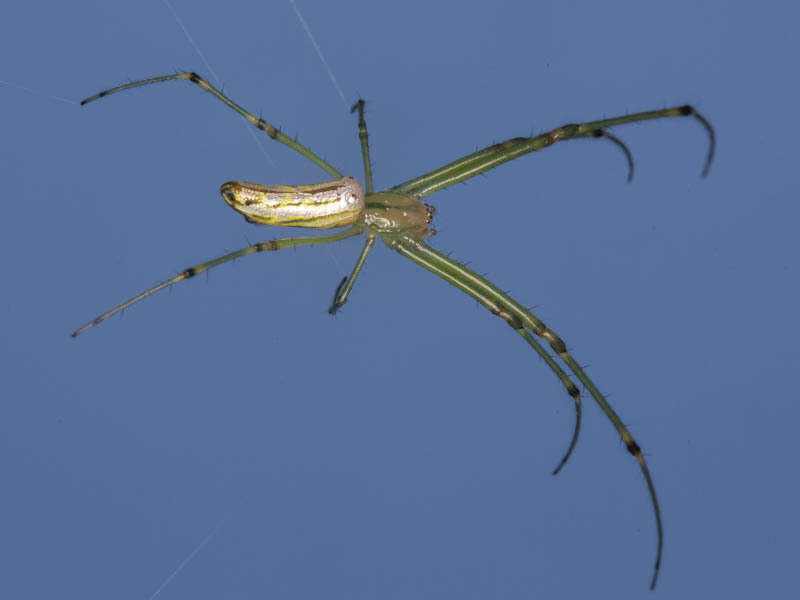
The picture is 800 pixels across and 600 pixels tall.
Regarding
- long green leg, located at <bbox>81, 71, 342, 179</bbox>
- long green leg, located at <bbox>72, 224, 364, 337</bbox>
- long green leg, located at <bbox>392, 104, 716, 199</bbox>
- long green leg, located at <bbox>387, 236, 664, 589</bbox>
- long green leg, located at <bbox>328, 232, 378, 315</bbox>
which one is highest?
long green leg, located at <bbox>81, 71, 342, 179</bbox>

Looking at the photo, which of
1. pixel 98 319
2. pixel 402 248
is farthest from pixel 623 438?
pixel 98 319

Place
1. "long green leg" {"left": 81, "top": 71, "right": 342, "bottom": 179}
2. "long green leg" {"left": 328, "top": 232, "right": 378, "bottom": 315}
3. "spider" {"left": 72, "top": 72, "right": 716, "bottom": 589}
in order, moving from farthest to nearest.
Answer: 1. "long green leg" {"left": 328, "top": 232, "right": 378, "bottom": 315}
2. "long green leg" {"left": 81, "top": 71, "right": 342, "bottom": 179}
3. "spider" {"left": 72, "top": 72, "right": 716, "bottom": 589}

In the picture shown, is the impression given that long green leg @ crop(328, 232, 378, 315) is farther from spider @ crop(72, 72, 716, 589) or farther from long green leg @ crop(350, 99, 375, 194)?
long green leg @ crop(350, 99, 375, 194)

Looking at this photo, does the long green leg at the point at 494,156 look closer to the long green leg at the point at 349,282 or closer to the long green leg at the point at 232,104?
the long green leg at the point at 349,282

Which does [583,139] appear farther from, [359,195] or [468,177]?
[359,195]

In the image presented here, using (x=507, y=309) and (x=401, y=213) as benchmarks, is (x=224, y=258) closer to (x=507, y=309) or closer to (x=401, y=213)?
(x=401, y=213)

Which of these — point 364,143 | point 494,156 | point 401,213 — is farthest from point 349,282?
point 494,156

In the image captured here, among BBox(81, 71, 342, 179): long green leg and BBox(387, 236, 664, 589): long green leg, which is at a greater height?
BBox(81, 71, 342, 179): long green leg

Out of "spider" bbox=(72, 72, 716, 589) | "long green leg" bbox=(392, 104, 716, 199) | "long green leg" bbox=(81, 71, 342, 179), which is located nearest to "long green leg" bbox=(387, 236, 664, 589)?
"spider" bbox=(72, 72, 716, 589)
